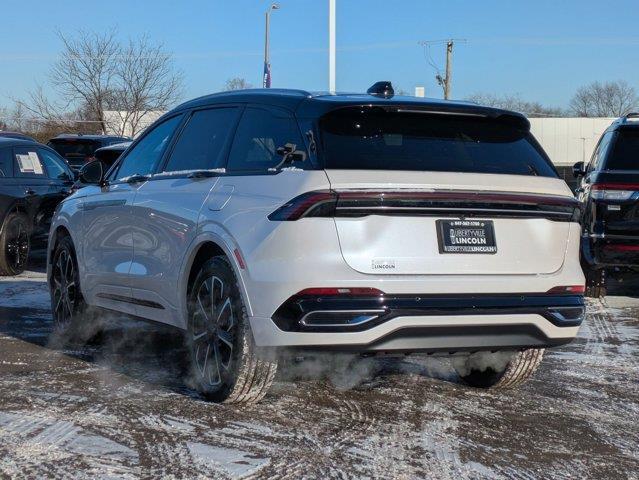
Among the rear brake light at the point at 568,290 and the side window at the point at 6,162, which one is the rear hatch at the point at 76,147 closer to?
the side window at the point at 6,162

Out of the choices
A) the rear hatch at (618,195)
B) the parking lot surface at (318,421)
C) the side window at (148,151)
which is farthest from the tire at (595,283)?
the side window at (148,151)

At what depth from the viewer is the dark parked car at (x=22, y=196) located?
11398mm

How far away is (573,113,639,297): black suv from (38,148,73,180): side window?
681 cm

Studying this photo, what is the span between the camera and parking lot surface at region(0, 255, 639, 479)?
4.18m

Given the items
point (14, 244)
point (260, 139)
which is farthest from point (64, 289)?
point (14, 244)

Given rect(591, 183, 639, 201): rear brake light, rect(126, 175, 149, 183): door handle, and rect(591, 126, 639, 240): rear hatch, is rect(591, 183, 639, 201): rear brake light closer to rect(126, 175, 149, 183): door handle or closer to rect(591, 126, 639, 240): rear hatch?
rect(591, 126, 639, 240): rear hatch

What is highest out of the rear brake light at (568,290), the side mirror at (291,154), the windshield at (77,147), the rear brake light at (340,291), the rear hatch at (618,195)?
the windshield at (77,147)

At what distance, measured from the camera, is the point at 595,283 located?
10102 mm

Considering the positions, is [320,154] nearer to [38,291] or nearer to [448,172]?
[448,172]

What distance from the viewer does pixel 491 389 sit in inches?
229

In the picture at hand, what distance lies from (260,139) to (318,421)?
158 cm

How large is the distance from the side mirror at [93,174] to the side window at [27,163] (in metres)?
5.06

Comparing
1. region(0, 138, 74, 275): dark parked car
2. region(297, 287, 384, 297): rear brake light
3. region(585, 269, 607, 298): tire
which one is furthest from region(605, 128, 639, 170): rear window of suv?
region(0, 138, 74, 275): dark parked car

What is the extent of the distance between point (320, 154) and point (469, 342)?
121 cm
